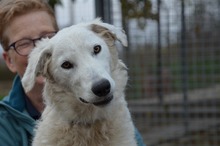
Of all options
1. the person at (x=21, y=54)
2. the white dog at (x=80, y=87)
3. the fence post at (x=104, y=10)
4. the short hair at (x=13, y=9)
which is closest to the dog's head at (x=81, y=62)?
the white dog at (x=80, y=87)

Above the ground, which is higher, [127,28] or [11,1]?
[11,1]

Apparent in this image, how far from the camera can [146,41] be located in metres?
6.95

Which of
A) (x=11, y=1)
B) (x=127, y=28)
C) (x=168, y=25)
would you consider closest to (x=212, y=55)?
(x=168, y=25)

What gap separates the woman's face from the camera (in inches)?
129

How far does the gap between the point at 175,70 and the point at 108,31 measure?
4065 mm

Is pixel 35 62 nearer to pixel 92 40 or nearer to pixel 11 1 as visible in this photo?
pixel 92 40

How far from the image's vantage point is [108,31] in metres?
3.00

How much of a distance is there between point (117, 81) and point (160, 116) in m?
4.20

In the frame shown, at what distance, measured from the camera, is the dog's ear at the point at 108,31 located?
2951 millimetres

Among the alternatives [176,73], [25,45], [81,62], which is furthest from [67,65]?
[176,73]

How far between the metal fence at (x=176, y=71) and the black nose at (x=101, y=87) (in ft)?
12.1

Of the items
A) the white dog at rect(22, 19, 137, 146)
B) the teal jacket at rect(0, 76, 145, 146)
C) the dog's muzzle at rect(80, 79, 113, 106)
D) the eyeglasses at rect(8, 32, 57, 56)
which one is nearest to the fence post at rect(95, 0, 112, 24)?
the eyeglasses at rect(8, 32, 57, 56)

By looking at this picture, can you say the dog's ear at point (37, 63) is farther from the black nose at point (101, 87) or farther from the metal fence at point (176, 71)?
the metal fence at point (176, 71)

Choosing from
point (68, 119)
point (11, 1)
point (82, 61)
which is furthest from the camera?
point (11, 1)
